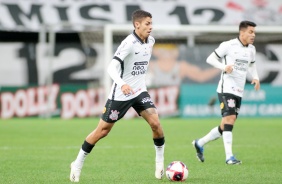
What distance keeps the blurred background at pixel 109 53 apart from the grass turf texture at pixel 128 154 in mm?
2991

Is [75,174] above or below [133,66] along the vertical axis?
below

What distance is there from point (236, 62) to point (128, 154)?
2792 millimetres

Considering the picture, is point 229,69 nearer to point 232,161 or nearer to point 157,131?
point 232,161

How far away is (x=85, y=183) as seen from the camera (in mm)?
9617

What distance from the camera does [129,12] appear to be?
31.7m

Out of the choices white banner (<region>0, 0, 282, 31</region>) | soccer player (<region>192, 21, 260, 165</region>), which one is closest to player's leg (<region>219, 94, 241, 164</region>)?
soccer player (<region>192, 21, 260, 165</region>)

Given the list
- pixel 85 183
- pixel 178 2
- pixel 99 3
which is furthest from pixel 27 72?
pixel 85 183

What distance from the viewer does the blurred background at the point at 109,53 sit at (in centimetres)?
2656

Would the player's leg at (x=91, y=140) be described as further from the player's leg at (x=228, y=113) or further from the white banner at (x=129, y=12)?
the white banner at (x=129, y=12)

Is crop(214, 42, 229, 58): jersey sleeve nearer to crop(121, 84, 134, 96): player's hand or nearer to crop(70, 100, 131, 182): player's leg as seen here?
crop(70, 100, 131, 182): player's leg

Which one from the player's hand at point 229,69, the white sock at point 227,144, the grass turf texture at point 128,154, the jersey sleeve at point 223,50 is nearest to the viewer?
the grass turf texture at point 128,154

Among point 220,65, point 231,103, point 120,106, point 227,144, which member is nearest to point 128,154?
point 227,144

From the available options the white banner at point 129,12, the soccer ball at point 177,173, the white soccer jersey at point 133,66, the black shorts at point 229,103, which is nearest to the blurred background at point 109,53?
the white banner at point 129,12

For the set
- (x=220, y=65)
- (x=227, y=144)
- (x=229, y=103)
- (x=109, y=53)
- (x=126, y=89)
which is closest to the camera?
(x=126, y=89)
